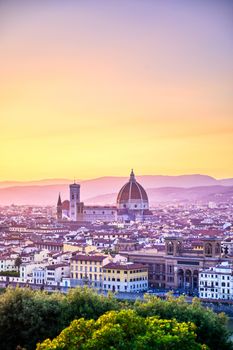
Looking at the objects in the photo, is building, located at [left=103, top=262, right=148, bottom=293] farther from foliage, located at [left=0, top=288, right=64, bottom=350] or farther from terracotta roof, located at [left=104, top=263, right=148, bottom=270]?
foliage, located at [left=0, top=288, right=64, bottom=350]

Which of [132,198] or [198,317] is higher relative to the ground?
[132,198]

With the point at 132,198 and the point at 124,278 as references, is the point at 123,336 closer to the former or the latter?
the point at 124,278

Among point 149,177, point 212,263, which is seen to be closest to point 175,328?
point 212,263

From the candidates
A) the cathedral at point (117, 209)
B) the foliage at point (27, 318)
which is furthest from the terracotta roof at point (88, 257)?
the cathedral at point (117, 209)

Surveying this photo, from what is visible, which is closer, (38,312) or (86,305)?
(38,312)

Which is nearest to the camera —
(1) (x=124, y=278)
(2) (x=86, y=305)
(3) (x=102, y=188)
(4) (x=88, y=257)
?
(2) (x=86, y=305)

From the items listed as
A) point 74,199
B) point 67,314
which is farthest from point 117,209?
point 67,314

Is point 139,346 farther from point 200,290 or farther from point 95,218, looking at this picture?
point 95,218

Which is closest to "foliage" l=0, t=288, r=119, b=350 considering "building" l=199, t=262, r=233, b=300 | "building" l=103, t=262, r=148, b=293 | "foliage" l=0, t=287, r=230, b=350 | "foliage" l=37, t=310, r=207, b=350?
"foliage" l=0, t=287, r=230, b=350
